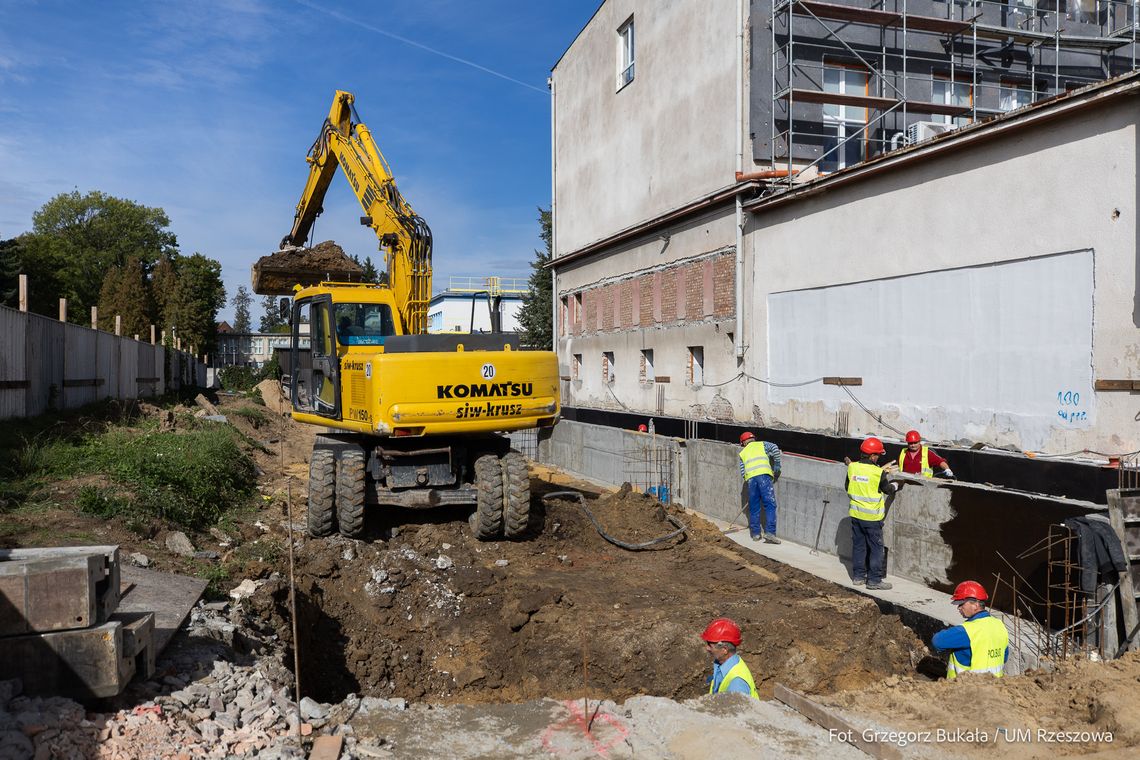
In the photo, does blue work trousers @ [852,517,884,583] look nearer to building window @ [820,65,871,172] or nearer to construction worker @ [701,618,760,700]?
construction worker @ [701,618,760,700]

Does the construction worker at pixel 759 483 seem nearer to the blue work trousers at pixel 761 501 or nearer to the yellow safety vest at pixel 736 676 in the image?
the blue work trousers at pixel 761 501

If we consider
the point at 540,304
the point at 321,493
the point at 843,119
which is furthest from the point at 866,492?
the point at 540,304

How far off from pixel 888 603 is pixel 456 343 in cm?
601

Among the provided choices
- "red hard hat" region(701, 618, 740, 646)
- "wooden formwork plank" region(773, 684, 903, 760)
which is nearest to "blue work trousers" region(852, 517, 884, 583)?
"wooden formwork plank" region(773, 684, 903, 760)

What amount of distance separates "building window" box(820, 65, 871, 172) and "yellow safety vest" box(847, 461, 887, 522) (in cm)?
1042

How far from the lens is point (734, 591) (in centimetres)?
984

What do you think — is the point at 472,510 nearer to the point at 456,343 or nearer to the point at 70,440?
the point at 456,343

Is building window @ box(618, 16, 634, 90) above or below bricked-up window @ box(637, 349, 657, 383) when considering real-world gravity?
above

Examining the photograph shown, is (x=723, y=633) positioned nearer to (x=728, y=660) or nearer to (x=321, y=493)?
(x=728, y=660)

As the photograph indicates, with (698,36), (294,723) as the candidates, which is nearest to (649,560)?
(294,723)

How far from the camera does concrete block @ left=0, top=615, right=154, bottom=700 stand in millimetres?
4855

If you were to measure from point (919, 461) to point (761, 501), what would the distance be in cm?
244

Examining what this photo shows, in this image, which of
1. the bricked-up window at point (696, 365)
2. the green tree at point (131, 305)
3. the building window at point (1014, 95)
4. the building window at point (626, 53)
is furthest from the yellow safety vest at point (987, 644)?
the green tree at point (131, 305)

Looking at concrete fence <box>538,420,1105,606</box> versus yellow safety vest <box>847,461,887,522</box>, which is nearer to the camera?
concrete fence <box>538,420,1105,606</box>
